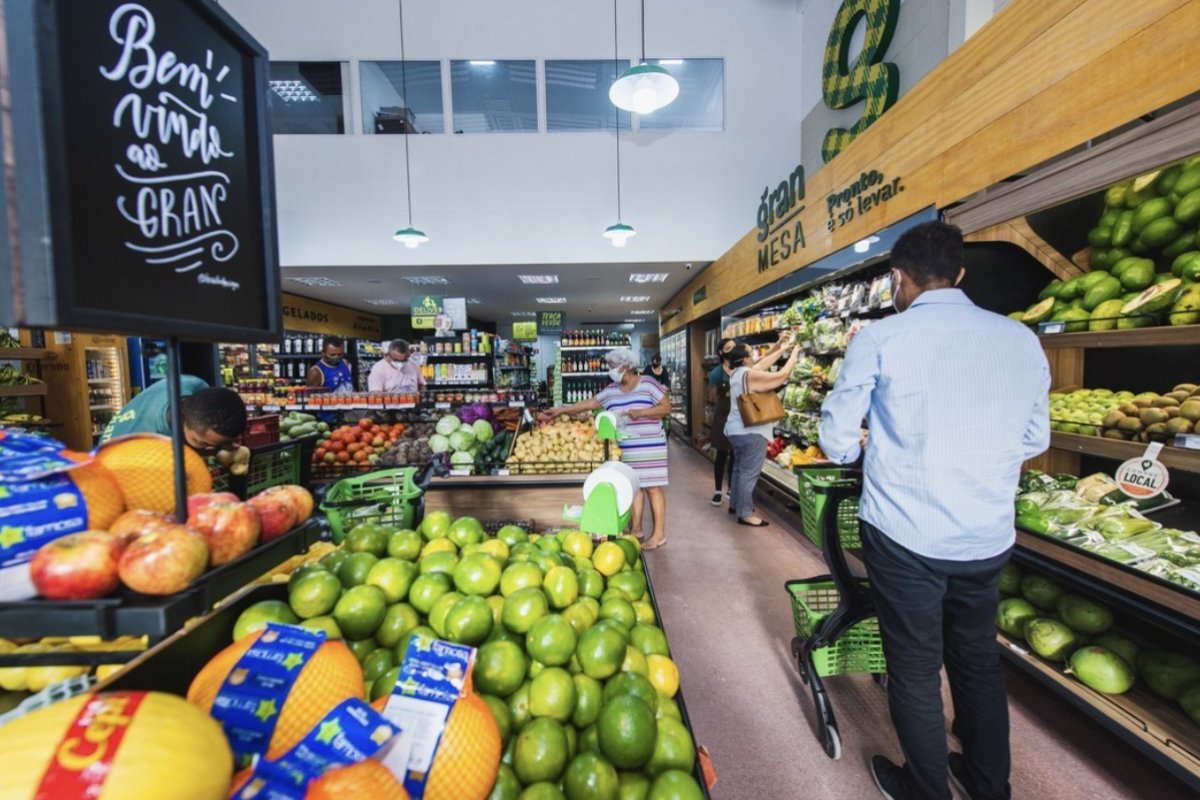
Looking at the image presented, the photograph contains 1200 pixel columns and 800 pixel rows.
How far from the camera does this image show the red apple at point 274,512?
95 cm

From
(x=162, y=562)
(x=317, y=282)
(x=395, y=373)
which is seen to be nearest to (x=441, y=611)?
(x=162, y=562)

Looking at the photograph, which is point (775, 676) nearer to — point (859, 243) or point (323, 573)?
point (323, 573)

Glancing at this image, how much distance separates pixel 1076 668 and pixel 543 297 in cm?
1274

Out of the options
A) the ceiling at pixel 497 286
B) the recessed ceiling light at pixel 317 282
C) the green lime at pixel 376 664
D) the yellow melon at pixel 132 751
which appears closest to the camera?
the yellow melon at pixel 132 751

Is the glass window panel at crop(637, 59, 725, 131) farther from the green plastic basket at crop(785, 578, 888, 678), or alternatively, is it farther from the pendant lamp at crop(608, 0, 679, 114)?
the green plastic basket at crop(785, 578, 888, 678)

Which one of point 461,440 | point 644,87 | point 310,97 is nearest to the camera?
point 461,440

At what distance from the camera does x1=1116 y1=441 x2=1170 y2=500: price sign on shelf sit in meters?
1.96

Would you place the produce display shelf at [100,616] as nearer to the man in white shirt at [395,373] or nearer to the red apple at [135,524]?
the red apple at [135,524]

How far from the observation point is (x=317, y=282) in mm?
10352

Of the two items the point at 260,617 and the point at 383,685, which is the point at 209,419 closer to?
the point at 260,617

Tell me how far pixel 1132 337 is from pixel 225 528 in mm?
3039

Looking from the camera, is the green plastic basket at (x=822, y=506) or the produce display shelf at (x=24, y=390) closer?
the green plastic basket at (x=822, y=506)

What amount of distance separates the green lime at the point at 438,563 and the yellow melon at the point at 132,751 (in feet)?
2.50

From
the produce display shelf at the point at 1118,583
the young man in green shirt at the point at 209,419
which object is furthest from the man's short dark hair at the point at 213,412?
the produce display shelf at the point at 1118,583
